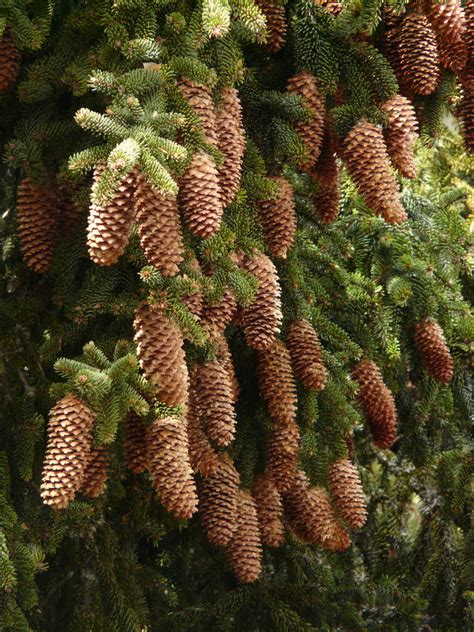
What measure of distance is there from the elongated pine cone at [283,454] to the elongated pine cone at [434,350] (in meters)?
0.85

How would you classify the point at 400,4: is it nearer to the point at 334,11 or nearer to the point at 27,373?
the point at 334,11

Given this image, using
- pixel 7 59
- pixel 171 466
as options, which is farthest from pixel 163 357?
pixel 7 59

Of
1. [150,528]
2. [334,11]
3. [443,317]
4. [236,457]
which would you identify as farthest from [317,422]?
[334,11]

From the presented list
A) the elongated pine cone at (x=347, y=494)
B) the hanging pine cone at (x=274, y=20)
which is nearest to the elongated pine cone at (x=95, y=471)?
the elongated pine cone at (x=347, y=494)

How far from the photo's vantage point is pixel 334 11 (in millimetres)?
2838

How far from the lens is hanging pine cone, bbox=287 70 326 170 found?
9.34 ft

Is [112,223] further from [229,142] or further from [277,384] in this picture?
[277,384]

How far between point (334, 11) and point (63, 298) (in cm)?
109

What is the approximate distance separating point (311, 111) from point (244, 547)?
4.40ft

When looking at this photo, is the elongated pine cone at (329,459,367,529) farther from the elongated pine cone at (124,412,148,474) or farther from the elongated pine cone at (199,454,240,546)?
the elongated pine cone at (124,412,148,474)

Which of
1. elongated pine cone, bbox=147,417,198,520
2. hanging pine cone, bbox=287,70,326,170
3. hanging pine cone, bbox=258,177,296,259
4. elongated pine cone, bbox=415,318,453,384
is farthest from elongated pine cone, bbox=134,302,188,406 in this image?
elongated pine cone, bbox=415,318,453,384

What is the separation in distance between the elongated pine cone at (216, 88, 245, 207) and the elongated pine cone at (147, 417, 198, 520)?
56 cm

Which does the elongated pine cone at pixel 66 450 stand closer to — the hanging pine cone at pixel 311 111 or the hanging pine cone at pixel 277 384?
the hanging pine cone at pixel 277 384

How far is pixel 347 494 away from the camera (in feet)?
11.0
